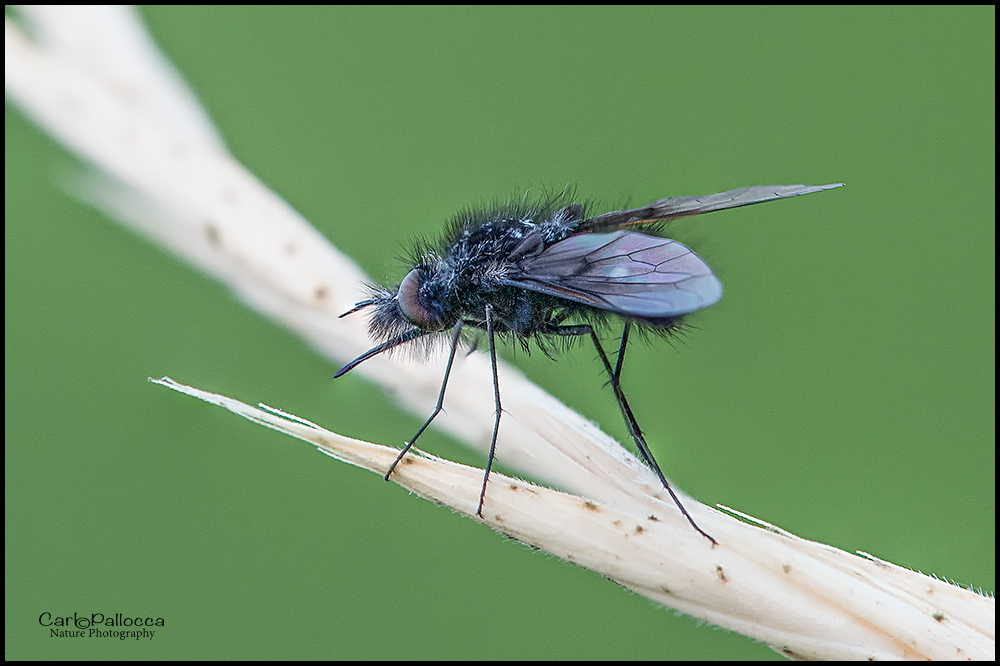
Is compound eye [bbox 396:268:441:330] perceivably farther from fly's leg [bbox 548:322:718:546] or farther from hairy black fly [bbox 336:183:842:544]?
fly's leg [bbox 548:322:718:546]

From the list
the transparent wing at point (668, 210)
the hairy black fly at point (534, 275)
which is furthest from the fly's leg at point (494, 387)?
the transparent wing at point (668, 210)

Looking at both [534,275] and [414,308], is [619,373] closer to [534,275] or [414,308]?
[534,275]

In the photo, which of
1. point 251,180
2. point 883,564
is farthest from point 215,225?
point 883,564

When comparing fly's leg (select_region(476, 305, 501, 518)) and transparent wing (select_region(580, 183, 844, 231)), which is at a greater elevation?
transparent wing (select_region(580, 183, 844, 231))

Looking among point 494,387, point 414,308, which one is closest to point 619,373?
point 494,387

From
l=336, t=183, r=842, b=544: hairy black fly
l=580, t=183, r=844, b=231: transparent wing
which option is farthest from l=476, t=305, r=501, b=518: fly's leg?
l=580, t=183, r=844, b=231: transparent wing

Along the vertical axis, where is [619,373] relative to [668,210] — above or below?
below

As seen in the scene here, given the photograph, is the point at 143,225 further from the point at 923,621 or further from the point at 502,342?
the point at 923,621
